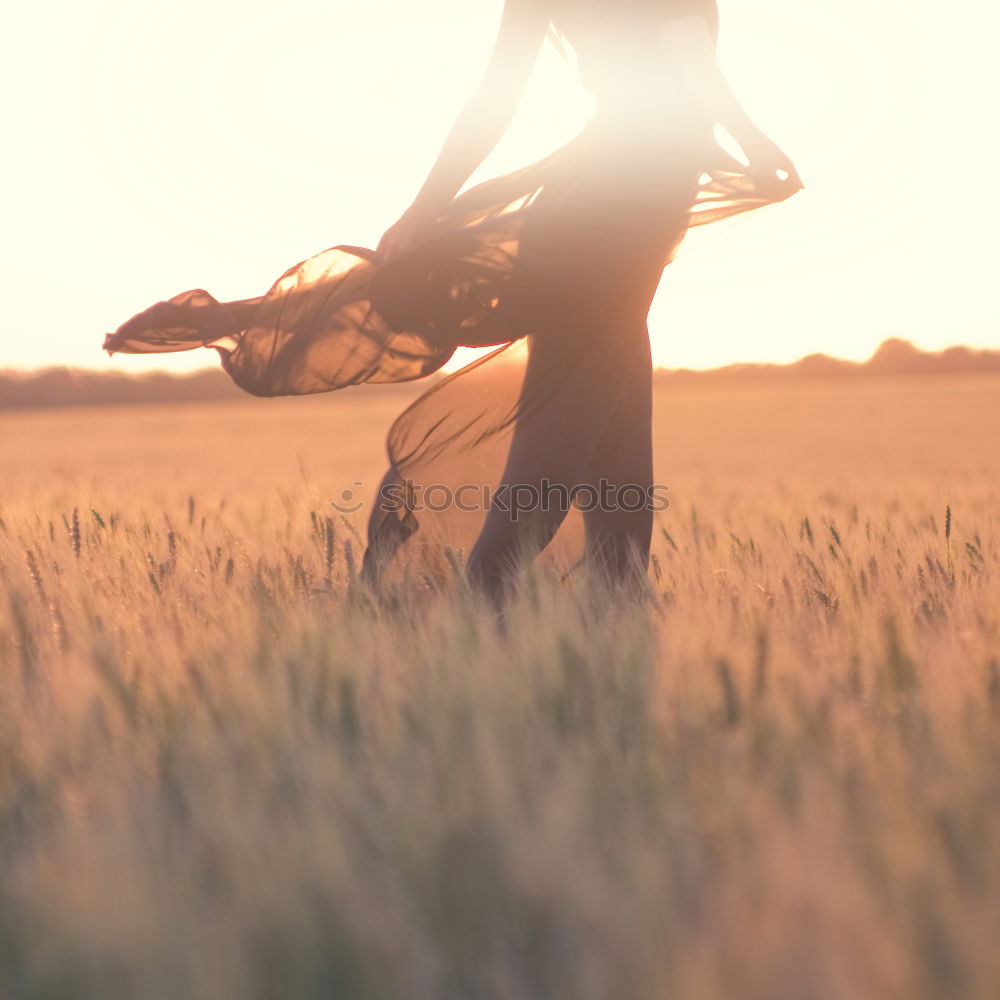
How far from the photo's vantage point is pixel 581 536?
8.11 ft

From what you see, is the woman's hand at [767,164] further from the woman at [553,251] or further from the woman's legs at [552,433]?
the woman's legs at [552,433]

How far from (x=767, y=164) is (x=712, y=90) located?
0.55 feet

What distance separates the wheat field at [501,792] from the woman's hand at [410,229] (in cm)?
59

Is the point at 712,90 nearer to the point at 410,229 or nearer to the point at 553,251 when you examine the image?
the point at 553,251

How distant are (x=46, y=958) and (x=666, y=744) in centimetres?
61

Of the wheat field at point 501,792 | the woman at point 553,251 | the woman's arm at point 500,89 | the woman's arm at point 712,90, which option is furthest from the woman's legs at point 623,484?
the woman's arm at point 500,89

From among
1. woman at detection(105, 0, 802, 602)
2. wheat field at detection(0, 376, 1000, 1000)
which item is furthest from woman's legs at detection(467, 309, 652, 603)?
wheat field at detection(0, 376, 1000, 1000)

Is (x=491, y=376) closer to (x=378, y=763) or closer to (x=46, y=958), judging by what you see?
(x=378, y=763)

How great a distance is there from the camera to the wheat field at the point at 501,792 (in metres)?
→ 0.80

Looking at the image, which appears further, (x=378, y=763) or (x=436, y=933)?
(x=378, y=763)

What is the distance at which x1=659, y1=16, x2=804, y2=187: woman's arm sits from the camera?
1938 millimetres

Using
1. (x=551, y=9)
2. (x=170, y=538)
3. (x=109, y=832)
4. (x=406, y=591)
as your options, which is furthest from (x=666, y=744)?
(x=170, y=538)

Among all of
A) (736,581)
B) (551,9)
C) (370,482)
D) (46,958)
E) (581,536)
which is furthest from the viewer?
(370,482)

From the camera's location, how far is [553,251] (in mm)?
1963
